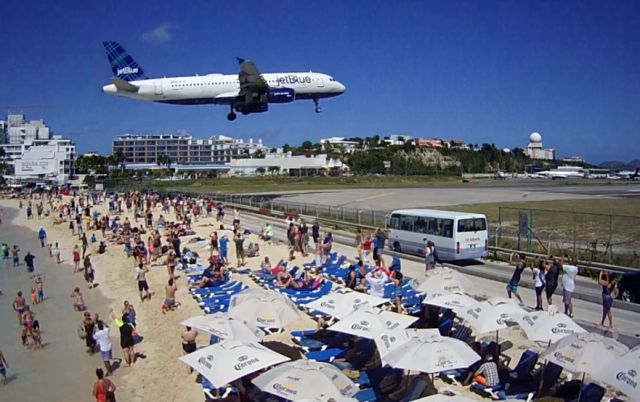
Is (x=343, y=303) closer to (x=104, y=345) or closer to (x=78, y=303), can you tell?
(x=104, y=345)

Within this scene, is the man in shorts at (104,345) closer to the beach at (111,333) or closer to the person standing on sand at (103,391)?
the beach at (111,333)

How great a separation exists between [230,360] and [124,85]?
45642 mm

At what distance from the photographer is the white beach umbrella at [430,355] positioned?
31.2 ft

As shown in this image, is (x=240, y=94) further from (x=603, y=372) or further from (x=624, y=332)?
(x=603, y=372)

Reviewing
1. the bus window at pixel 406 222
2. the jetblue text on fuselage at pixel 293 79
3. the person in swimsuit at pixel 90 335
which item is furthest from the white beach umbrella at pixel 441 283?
the jetblue text on fuselage at pixel 293 79

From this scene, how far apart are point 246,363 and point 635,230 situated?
2620 cm

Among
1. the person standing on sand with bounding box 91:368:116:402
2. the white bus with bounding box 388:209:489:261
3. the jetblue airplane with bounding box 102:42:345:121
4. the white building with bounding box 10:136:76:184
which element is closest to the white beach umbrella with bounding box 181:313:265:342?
the person standing on sand with bounding box 91:368:116:402

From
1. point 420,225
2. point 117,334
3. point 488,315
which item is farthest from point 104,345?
point 420,225

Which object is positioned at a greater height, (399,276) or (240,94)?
(240,94)

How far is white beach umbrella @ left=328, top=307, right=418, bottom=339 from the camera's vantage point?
1152cm

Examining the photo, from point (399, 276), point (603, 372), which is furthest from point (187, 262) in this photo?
point (603, 372)

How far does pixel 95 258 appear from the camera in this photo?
104 feet

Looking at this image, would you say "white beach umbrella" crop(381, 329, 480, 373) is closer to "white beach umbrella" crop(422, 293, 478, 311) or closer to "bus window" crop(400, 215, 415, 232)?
"white beach umbrella" crop(422, 293, 478, 311)

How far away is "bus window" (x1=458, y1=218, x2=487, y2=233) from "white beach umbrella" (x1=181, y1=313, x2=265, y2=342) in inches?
461
